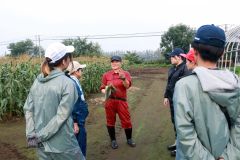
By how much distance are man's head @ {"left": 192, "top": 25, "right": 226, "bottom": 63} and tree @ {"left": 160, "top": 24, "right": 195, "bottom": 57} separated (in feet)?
125

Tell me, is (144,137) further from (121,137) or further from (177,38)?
(177,38)

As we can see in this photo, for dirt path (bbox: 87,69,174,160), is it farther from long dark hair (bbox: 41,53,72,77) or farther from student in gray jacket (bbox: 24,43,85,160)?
long dark hair (bbox: 41,53,72,77)

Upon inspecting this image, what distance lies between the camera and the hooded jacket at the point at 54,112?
3715 millimetres

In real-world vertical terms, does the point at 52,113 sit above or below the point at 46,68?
below

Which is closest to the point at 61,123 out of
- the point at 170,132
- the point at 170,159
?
the point at 170,159

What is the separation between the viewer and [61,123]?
370cm

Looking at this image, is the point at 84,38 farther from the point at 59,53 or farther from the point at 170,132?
the point at 59,53

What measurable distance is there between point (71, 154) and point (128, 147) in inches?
144

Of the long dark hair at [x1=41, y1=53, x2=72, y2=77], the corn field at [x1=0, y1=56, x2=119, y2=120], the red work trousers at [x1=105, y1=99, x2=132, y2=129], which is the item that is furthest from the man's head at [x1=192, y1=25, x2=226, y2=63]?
the corn field at [x1=0, y1=56, x2=119, y2=120]

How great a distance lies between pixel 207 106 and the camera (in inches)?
108

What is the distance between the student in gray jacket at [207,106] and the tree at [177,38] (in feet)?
125

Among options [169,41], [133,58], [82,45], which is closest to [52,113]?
[82,45]

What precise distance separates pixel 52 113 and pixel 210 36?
180cm

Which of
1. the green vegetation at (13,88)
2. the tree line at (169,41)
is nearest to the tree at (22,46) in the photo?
the tree line at (169,41)
